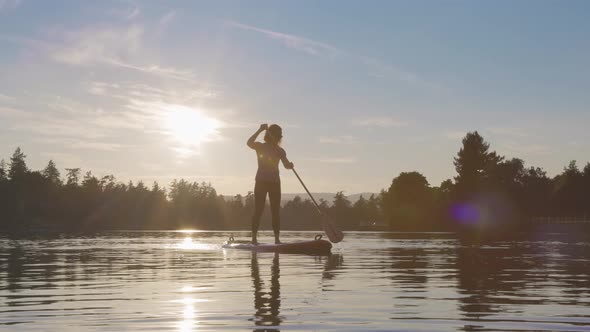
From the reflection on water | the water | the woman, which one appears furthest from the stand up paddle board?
the reflection on water

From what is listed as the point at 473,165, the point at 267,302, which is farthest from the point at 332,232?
the point at 473,165

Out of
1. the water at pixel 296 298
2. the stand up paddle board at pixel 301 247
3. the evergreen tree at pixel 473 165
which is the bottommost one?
the water at pixel 296 298

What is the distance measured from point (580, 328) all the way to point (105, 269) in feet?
34.0

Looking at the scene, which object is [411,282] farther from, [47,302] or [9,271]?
[9,271]

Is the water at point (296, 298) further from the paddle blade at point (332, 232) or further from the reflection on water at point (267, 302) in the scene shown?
the paddle blade at point (332, 232)

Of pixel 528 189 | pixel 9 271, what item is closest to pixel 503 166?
pixel 528 189

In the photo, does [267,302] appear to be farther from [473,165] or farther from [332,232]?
[473,165]

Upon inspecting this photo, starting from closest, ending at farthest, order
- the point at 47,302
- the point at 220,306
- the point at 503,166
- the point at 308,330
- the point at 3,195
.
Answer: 1. the point at 308,330
2. the point at 220,306
3. the point at 47,302
4. the point at 503,166
5. the point at 3,195

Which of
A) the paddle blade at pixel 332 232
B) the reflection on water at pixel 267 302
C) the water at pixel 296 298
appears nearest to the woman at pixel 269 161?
the paddle blade at pixel 332 232

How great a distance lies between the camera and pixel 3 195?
18625cm

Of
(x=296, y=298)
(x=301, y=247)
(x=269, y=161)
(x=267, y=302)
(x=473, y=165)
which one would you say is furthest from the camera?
(x=473, y=165)

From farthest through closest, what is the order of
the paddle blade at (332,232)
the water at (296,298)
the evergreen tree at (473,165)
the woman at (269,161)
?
1. the evergreen tree at (473,165)
2. the paddle blade at (332,232)
3. the woman at (269,161)
4. the water at (296,298)

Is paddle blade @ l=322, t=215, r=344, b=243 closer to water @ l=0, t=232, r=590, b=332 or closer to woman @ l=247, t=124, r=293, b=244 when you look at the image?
woman @ l=247, t=124, r=293, b=244

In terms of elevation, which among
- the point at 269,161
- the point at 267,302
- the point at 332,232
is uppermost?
the point at 269,161
